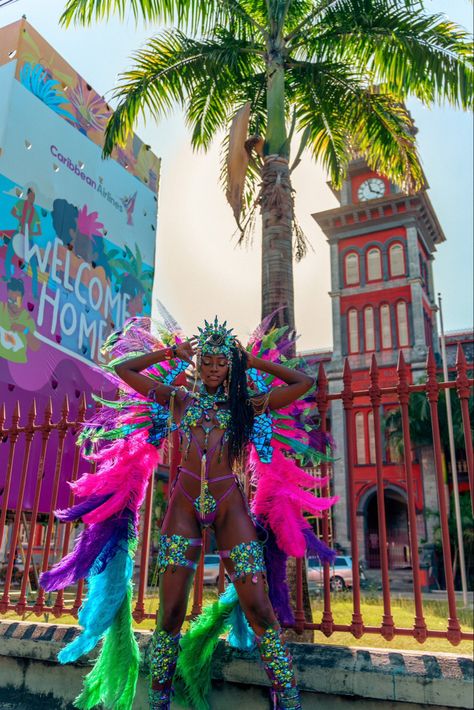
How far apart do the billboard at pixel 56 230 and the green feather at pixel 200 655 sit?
715 cm

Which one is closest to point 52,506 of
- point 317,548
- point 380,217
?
point 317,548

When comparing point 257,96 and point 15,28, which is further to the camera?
point 15,28

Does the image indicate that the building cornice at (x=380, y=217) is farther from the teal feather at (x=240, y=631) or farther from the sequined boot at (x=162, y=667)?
the sequined boot at (x=162, y=667)

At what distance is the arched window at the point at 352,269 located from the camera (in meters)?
32.8

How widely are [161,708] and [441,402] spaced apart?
22772 millimetres

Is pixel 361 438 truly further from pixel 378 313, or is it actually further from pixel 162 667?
pixel 162 667

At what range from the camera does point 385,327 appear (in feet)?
103

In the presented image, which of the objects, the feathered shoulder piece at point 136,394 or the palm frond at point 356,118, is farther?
the palm frond at point 356,118

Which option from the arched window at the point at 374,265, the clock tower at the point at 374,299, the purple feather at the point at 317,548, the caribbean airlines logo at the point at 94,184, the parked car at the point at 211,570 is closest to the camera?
the purple feather at the point at 317,548

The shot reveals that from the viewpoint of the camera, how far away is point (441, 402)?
24.2 meters

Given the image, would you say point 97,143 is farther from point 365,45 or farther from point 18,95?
point 365,45

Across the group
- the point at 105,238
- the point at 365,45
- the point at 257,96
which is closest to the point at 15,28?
the point at 105,238

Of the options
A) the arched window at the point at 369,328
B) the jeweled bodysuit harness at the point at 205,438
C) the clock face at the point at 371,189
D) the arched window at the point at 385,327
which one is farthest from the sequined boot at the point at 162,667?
the clock face at the point at 371,189

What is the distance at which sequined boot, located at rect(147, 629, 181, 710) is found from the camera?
3.22 metres
